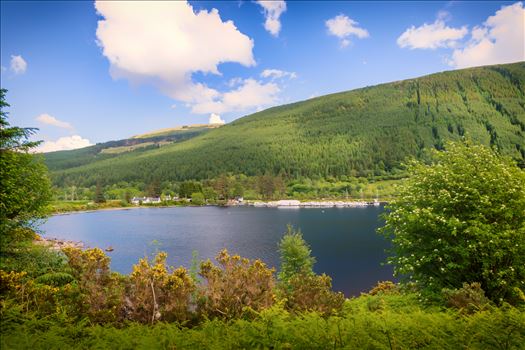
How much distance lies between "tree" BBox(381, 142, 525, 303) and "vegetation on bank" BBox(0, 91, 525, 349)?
0.23ft

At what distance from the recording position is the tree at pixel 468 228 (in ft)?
51.4

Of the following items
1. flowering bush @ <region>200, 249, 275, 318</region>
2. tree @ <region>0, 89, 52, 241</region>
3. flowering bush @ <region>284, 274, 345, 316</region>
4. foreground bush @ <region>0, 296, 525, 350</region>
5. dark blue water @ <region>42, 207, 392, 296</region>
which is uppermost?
tree @ <region>0, 89, 52, 241</region>

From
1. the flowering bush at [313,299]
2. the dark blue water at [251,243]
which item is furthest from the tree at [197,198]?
the flowering bush at [313,299]

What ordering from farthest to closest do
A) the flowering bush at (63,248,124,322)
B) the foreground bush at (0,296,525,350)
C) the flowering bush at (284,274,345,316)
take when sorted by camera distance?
the flowering bush at (284,274,345,316) < the flowering bush at (63,248,124,322) < the foreground bush at (0,296,525,350)

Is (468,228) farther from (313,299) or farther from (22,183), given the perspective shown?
(22,183)

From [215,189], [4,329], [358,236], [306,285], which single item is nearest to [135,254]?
[358,236]

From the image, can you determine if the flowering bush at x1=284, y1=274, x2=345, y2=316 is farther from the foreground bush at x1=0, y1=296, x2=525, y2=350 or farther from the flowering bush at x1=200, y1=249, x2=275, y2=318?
the foreground bush at x1=0, y1=296, x2=525, y2=350

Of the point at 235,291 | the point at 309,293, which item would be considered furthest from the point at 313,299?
the point at 235,291

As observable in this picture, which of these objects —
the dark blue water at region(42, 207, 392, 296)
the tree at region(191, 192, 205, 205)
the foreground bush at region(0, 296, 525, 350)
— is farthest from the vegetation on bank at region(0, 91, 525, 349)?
the tree at region(191, 192, 205, 205)

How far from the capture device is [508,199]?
1689 centimetres

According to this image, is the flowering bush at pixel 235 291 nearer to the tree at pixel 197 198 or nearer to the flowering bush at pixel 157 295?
the flowering bush at pixel 157 295

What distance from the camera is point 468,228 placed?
50.3 feet

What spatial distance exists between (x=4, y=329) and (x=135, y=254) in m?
57.4

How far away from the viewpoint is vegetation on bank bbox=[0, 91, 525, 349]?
643cm
